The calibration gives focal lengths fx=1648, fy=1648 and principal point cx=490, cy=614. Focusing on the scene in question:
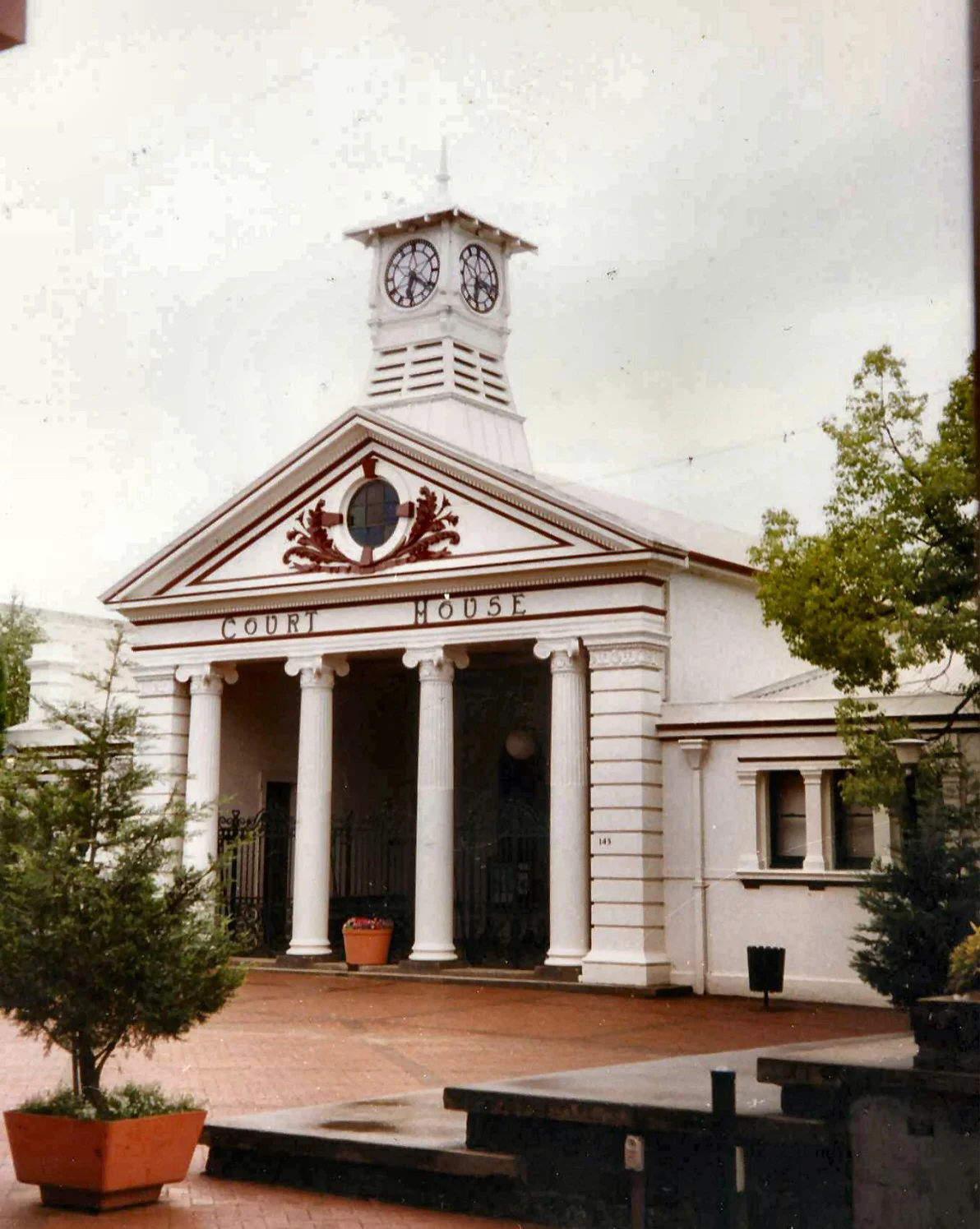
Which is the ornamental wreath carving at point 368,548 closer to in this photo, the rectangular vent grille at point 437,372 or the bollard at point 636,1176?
the rectangular vent grille at point 437,372

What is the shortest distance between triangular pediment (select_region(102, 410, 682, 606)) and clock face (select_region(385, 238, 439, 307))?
4029 millimetres

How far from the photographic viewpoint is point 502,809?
29562 millimetres

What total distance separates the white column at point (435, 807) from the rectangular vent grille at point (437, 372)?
5.76m

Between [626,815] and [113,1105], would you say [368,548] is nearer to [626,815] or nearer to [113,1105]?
[626,815]

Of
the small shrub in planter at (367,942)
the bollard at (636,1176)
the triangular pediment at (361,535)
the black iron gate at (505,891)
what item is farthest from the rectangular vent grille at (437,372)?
the bollard at (636,1176)

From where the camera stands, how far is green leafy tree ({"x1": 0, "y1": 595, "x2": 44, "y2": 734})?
1572 inches

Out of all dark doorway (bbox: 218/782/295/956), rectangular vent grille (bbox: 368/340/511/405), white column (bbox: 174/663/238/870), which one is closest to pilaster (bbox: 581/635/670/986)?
rectangular vent grille (bbox: 368/340/511/405)

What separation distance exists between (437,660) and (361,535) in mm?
2784

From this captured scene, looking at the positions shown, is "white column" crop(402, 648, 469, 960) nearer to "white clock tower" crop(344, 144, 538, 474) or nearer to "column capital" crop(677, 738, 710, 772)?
"column capital" crop(677, 738, 710, 772)

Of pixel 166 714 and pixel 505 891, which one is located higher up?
pixel 166 714

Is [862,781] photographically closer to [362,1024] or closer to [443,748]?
[362,1024]

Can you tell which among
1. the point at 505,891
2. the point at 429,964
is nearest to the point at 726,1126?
the point at 429,964

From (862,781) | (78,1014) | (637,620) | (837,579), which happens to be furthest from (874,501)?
(78,1014)

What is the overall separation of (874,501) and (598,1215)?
10.6 m
